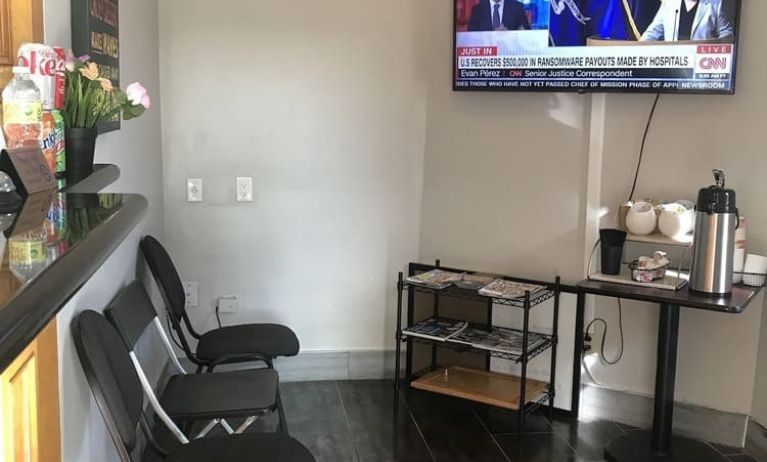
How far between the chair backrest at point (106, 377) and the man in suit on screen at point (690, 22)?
7.82ft

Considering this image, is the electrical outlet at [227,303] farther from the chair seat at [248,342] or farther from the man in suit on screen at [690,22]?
the man in suit on screen at [690,22]

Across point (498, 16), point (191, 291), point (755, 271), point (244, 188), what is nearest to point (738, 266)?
point (755, 271)

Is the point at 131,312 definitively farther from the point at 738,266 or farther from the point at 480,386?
the point at 738,266

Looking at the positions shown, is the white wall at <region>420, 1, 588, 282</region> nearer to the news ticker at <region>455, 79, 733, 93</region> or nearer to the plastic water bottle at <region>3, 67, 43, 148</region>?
the news ticker at <region>455, 79, 733, 93</region>

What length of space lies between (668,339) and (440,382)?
104 centimetres

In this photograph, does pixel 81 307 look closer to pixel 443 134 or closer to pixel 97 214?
pixel 97 214

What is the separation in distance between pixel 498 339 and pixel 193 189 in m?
1.63

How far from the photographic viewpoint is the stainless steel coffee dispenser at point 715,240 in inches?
113

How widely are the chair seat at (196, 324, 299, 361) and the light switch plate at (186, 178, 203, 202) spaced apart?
30.2 inches

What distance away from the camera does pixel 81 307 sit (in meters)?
2.06

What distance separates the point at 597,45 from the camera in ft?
10.7

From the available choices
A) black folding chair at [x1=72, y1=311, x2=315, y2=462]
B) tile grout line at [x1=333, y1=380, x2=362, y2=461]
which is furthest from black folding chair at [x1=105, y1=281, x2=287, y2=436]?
tile grout line at [x1=333, y1=380, x2=362, y2=461]

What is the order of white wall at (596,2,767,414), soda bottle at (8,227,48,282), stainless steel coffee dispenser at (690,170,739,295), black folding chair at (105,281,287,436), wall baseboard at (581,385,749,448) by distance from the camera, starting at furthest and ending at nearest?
wall baseboard at (581,385,749,448) → white wall at (596,2,767,414) → stainless steel coffee dispenser at (690,170,739,295) → black folding chair at (105,281,287,436) → soda bottle at (8,227,48,282)

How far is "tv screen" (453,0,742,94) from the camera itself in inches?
121
